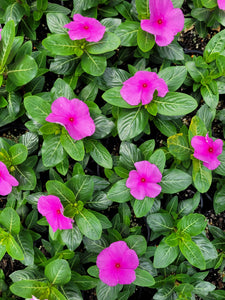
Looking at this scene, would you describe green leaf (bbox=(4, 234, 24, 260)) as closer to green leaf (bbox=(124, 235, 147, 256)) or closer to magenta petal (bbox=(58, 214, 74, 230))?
magenta petal (bbox=(58, 214, 74, 230))

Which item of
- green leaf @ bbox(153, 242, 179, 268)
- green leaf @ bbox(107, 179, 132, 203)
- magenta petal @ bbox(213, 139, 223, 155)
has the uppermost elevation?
magenta petal @ bbox(213, 139, 223, 155)

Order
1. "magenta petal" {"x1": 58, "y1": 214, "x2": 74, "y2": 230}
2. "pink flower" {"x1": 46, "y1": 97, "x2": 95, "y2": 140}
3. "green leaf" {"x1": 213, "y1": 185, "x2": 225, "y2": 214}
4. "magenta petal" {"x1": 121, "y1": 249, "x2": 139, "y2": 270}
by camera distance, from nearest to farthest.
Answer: "pink flower" {"x1": 46, "y1": 97, "x2": 95, "y2": 140}, "magenta petal" {"x1": 58, "y1": 214, "x2": 74, "y2": 230}, "magenta petal" {"x1": 121, "y1": 249, "x2": 139, "y2": 270}, "green leaf" {"x1": 213, "y1": 185, "x2": 225, "y2": 214}

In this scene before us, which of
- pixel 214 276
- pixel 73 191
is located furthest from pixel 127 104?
pixel 214 276

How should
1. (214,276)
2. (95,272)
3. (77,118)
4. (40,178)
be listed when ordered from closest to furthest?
(77,118), (95,272), (40,178), (214,276)

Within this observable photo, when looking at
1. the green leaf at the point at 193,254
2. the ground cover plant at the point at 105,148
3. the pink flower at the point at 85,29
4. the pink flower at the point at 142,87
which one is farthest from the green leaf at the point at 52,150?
the green leaf at the point at 193,254

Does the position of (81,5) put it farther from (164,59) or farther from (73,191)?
(73,191)

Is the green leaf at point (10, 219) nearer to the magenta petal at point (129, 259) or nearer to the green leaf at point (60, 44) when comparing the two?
the magenta petal at point (129, 259)

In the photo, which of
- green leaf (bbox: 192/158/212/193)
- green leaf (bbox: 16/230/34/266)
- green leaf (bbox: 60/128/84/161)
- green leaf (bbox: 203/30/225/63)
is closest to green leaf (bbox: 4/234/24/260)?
green leaf (bbox: 16/230/34/266)
